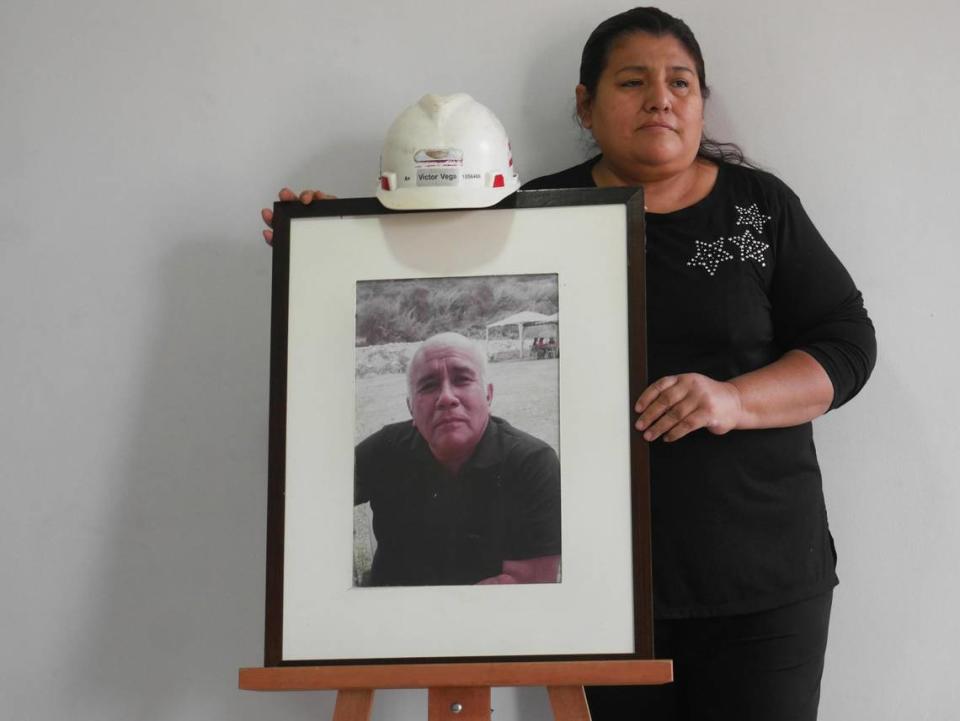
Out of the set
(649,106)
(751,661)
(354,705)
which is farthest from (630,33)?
(354,705)

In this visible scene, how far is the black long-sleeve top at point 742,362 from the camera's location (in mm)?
1155

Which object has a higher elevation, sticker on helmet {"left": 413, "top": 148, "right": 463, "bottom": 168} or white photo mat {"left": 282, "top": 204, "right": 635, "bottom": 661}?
sticker on helmet {"left": 413, "top": 148, "right": 463, "bottom": 168}

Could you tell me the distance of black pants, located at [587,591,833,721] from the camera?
116 centimetres

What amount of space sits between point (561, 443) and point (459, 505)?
14 centimetres

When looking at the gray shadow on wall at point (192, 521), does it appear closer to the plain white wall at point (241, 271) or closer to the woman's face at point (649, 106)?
the plain white wall at point (241, 271)

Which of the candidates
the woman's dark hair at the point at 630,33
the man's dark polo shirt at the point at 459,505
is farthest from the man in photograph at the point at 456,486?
the woman's dark hair at the point at 630,33

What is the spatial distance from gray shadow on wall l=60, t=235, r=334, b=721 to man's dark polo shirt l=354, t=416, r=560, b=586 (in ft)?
1.47

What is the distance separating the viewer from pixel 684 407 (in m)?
1.09

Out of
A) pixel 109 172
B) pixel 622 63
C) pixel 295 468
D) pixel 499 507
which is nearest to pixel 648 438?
pixel 499 507

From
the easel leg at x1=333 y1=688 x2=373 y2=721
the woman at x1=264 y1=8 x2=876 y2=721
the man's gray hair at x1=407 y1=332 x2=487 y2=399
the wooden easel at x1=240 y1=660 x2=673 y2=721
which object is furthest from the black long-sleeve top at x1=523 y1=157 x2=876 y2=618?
the easel leg at x1=333 y1=688 x2=373 y2=721

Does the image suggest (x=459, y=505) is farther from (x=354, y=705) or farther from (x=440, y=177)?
(x=440, y=177)

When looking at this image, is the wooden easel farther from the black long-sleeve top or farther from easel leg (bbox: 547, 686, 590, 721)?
the black long-sleeve top

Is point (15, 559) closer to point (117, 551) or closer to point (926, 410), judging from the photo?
point (117, 551)

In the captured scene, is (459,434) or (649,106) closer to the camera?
(459,434)
